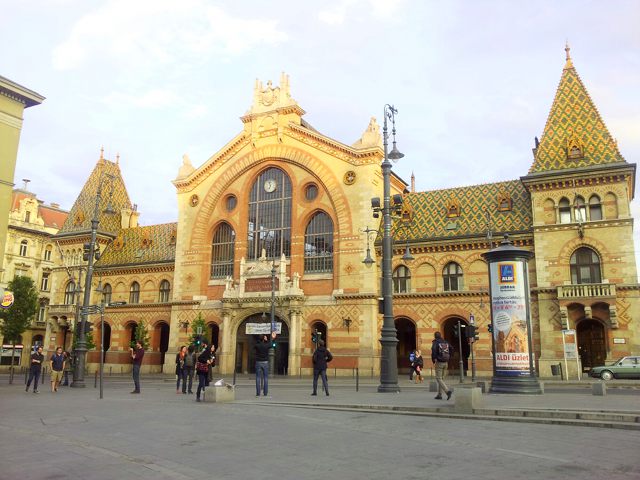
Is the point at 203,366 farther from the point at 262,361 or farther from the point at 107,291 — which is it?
the point at 107,291

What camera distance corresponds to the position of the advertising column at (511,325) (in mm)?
18516

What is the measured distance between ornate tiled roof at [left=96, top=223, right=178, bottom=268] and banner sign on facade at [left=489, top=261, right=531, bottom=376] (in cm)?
3559

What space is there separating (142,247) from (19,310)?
14.0 m

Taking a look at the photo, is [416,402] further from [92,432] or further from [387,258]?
[92,432]

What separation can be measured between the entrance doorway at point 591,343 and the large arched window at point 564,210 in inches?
248

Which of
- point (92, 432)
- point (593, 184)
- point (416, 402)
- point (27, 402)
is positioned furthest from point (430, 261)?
point (92, 432)

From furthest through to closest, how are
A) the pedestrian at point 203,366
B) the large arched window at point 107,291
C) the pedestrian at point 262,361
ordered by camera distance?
the large arched window at point 107,291 < the pedestrian at point 262,361 < the pedestrian at point 203,366

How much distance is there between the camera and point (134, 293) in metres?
51.2

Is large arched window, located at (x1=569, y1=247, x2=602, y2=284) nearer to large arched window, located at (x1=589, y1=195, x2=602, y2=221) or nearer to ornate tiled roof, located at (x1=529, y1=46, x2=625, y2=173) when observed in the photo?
large arched window, located at (x1=589, y1=195, x2=602, y2=221)

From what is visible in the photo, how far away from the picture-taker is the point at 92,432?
1113 centimetres

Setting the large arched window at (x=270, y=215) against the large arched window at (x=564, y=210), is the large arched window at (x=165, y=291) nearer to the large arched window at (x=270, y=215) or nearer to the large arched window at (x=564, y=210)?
the large arched window at (x=270, y=215)

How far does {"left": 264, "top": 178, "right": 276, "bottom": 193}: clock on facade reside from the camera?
1763 inches

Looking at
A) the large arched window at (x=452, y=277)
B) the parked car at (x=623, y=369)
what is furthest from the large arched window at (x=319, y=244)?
the parked car at (x=623, y=369)

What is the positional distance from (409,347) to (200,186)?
70.8ft
